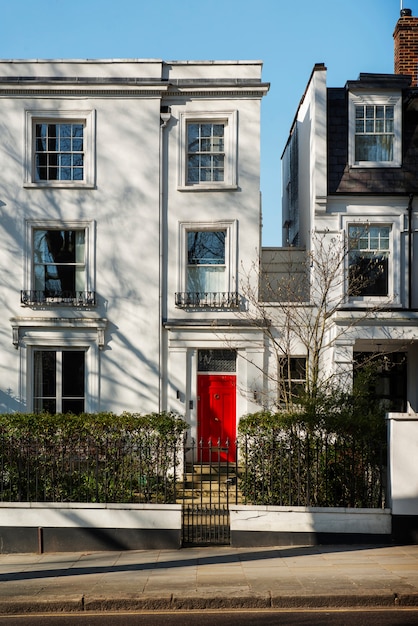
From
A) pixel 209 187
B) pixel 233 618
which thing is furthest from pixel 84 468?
pixel 209 187

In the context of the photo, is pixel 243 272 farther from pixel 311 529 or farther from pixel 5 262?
pixel 311 529

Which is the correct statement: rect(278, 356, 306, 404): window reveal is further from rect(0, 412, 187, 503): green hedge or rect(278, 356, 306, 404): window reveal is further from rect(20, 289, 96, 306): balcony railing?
rect(0, 412, 187, 503): green hedge

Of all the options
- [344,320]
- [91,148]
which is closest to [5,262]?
[91,148]

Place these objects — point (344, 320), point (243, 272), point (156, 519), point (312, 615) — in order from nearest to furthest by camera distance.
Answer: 1. point (312, 615)
2. point (156, 519)
3. point (344, 320)
4. point (243, 272)

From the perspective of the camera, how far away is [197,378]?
19.6m

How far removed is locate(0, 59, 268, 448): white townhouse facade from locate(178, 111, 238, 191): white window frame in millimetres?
32

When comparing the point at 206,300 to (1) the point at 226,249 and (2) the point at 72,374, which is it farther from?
(2) the point at 72,374

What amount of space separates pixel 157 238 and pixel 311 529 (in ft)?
33.7

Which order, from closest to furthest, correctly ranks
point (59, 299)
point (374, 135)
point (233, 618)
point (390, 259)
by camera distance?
point (233, 618) → point (390, 259) → point (59, 299) → point (374, 135)

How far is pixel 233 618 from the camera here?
865 centimetres

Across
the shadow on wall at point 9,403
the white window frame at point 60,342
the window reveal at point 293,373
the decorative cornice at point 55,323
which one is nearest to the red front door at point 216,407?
the window reveal at point 293,373

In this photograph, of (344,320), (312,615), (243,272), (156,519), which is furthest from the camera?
(243,272)

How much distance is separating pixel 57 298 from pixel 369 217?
28.2 ft

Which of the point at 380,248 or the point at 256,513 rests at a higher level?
the point at 380,248
